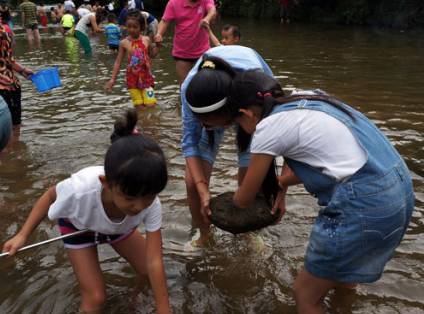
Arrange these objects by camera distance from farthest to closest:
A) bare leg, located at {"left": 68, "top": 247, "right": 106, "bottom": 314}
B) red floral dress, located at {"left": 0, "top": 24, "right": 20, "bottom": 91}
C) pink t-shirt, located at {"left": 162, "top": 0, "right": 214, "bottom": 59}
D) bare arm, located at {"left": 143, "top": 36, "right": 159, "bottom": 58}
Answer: bare arm, located at {"left": 143, "top": 36, "right": 159, "bottom": 58}, pink t-shirt, located at {"left": 162, "top": 0, "right": 214, "bottom": 59}, red floral dress, located at {"left": 0, "top": 24, "right": 20, "bottom": 91}, bare leg, located at {"left": 68, "top": 247, "right": 106, "bottom": 314}

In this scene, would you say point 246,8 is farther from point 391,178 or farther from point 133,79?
point 391,178

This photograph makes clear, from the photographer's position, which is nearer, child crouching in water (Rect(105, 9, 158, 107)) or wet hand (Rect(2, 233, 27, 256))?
wet hand (Rect(2, 233, 27, 256))

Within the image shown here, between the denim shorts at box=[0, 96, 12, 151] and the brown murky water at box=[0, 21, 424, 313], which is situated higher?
the denim shorts at box=[0, 96, 12, 151]

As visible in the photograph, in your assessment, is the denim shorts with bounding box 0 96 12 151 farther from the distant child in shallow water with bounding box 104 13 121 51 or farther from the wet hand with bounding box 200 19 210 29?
the distant child in shallow water with bounding box 104 13 121 51

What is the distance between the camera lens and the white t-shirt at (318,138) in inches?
68.5

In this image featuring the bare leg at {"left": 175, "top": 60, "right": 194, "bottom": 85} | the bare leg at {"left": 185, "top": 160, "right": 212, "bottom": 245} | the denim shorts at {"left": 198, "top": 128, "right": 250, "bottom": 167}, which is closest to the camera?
the denim shorts at {"left": 198, "top": 128, "right": 250, "bottom": 167}

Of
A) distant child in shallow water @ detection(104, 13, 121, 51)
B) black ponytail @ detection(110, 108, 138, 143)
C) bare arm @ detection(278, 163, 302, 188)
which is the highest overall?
black ponytail @ detection(110, 108, 138, 143)

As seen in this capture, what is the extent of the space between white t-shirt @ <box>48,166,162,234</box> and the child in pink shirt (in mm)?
3518

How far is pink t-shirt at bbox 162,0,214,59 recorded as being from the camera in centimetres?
551

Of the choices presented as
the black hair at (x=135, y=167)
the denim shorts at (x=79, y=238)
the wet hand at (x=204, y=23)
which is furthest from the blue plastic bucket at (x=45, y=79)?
the black hair at (x=135, y=167)

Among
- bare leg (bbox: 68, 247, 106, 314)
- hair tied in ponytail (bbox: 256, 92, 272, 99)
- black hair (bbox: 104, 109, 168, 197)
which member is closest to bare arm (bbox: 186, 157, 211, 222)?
bare leg (bbox: 68, 247, 106, 314)

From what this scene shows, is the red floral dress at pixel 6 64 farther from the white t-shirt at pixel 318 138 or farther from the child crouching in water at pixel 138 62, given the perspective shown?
the white t-shirt at pixel 318 138

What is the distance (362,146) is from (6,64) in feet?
12.6

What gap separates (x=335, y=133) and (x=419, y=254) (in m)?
1.53
